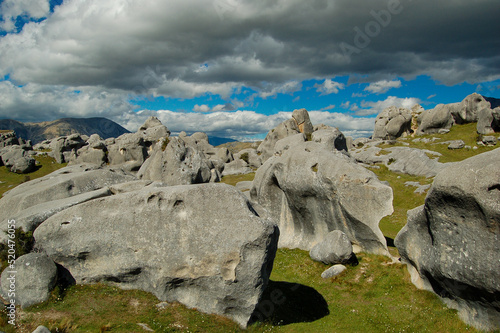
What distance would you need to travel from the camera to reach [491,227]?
12.7 metres

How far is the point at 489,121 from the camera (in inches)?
2242

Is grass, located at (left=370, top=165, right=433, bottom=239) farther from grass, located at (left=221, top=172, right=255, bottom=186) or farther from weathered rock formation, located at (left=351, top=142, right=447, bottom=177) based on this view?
grass, located at (left=221, top=172, right=255, bottom=186)

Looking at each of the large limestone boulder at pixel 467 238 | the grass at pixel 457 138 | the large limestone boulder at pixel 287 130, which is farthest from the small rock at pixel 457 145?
the large limestone boulder at pixel 467 238

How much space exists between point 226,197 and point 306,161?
12613 millimetres

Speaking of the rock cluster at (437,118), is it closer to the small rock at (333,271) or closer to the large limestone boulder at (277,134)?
the large limestone boulder at (277,134)

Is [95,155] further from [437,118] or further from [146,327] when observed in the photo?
[437,118]

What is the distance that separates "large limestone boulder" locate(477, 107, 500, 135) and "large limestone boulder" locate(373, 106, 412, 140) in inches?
987

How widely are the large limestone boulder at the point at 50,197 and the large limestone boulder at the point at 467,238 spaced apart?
17.8m

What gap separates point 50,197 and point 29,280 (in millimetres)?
8129

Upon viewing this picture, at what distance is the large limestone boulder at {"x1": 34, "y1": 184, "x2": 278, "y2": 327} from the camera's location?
13852mm

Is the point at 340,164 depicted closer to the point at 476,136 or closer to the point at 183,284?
the point at 183,284

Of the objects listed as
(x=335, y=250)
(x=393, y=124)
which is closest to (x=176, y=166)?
(x=335, y=250)

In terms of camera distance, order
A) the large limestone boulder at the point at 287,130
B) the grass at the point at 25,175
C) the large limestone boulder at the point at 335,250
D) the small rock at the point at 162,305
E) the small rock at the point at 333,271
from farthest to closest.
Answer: the large limestone boulder at the point at 287,130, the grass at the point at 25,175, the large limestone boulder at the point at 335,250, the small rock at the point at 333,271, the small rock at the point at 162,305

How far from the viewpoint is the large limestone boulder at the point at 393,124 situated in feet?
275
